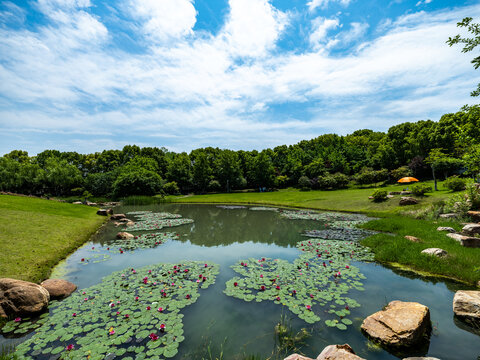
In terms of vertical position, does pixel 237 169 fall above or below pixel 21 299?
above

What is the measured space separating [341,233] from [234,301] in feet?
41.4

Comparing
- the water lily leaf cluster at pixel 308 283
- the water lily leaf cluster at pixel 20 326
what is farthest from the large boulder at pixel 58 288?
the water lily leaf cluster at pixel 308 283

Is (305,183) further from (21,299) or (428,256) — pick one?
(21,299)

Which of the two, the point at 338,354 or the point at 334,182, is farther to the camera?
the point at 334,182

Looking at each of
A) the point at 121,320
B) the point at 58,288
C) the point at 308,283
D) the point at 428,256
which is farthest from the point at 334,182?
the point at 58,288

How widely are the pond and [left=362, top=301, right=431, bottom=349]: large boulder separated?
0.23 m

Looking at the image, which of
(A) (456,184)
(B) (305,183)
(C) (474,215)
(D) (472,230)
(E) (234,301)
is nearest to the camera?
(E) (234,301)

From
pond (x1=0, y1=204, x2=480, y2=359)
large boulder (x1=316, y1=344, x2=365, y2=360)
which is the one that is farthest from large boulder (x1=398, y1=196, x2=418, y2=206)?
large boulder (x1=316, y1=344, x2=365, y2=360)

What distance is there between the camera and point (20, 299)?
22.7 feet

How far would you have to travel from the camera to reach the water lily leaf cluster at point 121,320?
5410 mm

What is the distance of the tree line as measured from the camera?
170 feet

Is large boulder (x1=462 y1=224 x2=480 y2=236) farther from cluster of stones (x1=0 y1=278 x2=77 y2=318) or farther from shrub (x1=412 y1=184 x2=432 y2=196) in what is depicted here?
cluster of stones (x1=0 y1=278 x2=77 y2=318)

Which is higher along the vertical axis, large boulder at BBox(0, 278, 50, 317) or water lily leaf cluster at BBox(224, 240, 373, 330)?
large boulder at BBox(0, 278, 50, 317)

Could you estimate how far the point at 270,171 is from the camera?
65250mm
